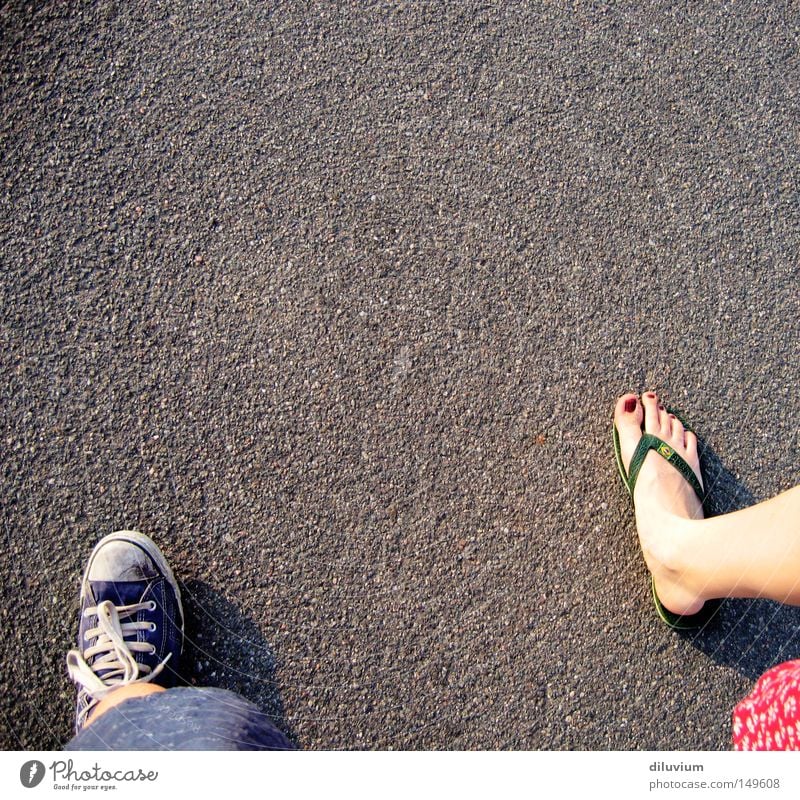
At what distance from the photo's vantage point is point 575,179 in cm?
206

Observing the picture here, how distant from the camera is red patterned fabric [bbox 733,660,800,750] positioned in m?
1.40

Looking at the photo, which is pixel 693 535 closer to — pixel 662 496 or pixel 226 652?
pixel 662 496

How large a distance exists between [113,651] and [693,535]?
156 centimetres

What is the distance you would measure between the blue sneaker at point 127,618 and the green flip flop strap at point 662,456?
1.31 meters

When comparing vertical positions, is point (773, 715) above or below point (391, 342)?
below

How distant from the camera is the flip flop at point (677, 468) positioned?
1905mm

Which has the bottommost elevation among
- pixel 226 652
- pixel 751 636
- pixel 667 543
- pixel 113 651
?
pixel 751 636

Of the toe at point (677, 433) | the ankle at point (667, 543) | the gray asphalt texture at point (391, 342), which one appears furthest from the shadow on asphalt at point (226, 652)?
the toe at point (677, 433)

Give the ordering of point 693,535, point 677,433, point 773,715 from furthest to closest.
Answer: point 677,433
point 693,535
point 773,715

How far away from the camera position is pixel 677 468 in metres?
1.96

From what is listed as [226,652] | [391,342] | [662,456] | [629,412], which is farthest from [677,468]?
[226,652]

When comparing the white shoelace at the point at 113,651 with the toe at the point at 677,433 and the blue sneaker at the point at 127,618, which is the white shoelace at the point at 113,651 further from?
the toe at the point at 677,433

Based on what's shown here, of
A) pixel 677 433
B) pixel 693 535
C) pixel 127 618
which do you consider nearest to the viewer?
pixel 693 535

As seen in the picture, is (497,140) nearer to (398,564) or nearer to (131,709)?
(398,564)
